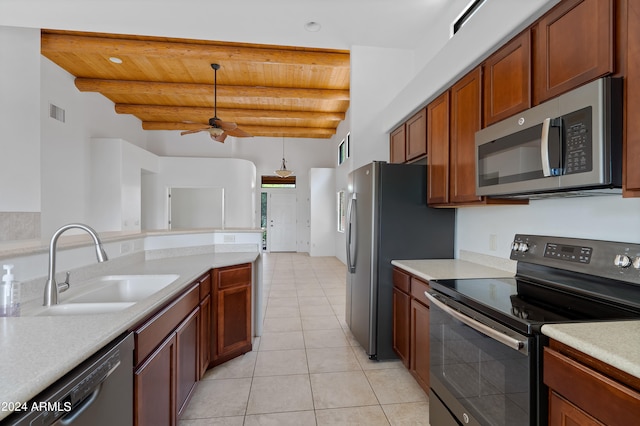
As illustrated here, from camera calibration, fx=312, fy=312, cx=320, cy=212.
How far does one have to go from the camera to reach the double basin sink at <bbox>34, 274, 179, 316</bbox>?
148 cm

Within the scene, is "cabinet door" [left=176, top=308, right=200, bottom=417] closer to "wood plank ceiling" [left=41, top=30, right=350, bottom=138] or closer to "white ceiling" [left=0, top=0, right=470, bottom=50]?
"white ceiling" [left=0, top=0, right=470, bottom=50]

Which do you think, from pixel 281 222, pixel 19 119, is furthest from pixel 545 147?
pixel 281 222

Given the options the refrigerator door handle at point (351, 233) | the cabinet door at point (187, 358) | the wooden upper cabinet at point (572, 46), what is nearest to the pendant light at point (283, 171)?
the refrigerator door handle at point (351, 233)

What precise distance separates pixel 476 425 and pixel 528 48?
183 cm

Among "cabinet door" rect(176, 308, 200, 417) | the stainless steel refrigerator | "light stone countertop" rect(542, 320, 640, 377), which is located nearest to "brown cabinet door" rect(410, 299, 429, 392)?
the stainless steel refrigerator

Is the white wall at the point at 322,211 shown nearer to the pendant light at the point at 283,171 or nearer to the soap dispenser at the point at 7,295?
the pendant light at the point at 283,171

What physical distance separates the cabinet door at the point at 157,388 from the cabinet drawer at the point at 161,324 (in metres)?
0.04

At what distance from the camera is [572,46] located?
134 centimetres

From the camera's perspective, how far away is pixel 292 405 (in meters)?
2.08

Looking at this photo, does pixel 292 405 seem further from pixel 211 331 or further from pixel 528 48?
pixel 528 48

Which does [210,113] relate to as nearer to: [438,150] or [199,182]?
[199,182]

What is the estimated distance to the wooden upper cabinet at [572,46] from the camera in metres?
1.20

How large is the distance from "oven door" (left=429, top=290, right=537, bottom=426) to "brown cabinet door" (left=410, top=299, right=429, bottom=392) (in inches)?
9.4

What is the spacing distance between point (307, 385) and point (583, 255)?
6.29 feet
